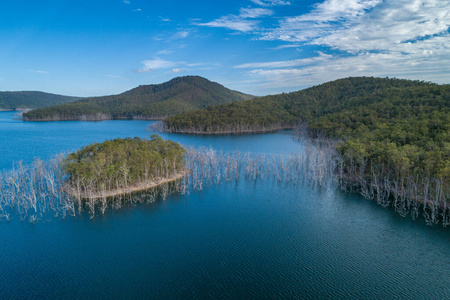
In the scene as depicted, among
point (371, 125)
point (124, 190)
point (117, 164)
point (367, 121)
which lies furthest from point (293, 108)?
point (124, 190)

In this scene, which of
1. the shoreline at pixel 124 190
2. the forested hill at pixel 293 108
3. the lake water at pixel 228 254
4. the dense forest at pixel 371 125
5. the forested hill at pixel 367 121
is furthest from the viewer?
the forested hill at pixel 293 108

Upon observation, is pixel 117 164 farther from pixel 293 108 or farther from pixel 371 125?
pixel 293 108

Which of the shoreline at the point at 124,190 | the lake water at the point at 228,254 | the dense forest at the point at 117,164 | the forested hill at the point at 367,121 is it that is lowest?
the lake water at the point at 228,254

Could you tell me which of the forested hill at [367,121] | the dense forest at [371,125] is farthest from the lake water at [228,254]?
the forested hill at [367,121]

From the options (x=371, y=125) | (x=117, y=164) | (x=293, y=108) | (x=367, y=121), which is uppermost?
(x=293, y=108)

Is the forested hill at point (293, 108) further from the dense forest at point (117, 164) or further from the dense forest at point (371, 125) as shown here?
the dense forest at point (117, 164)

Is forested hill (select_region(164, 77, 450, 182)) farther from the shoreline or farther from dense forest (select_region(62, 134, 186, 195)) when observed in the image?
dense forest (select_region(62, 134, 186, 195))
